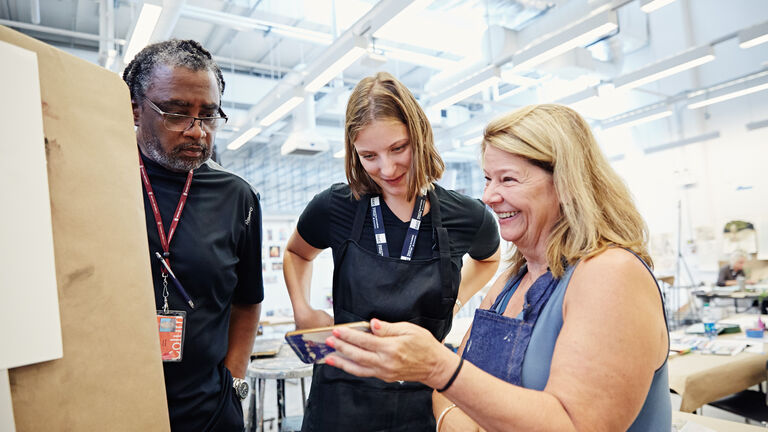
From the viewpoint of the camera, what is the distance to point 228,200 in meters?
1.41

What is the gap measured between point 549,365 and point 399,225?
2.32ft

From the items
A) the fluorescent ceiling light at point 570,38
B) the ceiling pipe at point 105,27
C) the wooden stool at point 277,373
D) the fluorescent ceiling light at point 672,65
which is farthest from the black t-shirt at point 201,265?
the fluorescent ceiling light at point 672,65

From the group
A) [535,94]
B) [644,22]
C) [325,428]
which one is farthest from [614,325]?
[535,94]

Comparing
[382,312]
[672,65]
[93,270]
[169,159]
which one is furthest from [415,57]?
[93,270]

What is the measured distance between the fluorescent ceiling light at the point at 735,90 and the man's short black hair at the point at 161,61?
24.3ft

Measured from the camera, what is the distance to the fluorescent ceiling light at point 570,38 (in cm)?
418

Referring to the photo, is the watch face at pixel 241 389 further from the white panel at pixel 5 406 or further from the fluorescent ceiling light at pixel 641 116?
the fluorescent ceiling light at pixel 641 116

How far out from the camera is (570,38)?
449 cm

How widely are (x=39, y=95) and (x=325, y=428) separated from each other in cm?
121

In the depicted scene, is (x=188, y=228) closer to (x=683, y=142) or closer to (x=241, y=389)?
(x=241, y=389)

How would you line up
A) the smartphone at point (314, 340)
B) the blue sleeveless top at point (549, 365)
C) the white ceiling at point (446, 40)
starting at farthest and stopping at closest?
1. the white ceiling at point (446, 40)
2. the blue sleeveless top at point (549, 365)
3. the smartphone at point (314, 340)

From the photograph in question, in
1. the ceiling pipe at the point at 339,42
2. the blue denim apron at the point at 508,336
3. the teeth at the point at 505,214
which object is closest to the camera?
the blue denim apron at the point at 508,336

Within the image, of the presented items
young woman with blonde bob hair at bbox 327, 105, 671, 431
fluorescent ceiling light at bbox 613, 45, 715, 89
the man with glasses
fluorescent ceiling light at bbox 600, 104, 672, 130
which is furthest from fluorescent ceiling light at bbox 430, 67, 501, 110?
the man with glasses

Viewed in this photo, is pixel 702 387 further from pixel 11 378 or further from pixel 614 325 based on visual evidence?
pixel 11 378
